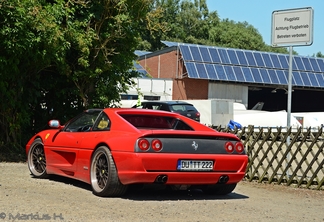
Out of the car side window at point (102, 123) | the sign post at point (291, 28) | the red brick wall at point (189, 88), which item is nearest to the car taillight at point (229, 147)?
the car side window at point (102, 123)

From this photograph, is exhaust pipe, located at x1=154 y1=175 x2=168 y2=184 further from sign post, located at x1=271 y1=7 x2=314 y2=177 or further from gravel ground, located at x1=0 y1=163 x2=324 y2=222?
sign post, located at x1=271 y1=7 x2=314 y2=177

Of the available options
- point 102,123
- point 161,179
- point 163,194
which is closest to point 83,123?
point 102,123

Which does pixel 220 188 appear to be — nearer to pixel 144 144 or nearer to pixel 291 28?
pixel 144 144

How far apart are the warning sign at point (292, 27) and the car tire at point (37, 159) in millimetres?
5044

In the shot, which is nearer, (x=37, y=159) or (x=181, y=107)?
(x=37, y=159)

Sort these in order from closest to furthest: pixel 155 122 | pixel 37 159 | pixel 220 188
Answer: pixel 220 188, pixel 155 122, pixel 37 159

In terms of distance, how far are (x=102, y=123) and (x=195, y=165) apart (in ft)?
5.48

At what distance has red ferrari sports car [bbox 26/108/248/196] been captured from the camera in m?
7.90

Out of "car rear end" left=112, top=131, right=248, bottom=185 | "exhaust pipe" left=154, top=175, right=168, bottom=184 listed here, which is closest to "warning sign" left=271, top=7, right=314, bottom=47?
"car rear end" left=112, top=131, right=248, bottom=185

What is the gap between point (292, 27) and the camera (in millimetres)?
11602

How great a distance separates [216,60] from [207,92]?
129 inches

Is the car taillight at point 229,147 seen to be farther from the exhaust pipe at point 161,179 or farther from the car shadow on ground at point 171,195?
the exhaust pipe at point 161,179

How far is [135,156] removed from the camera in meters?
7.80

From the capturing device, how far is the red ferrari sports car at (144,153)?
7.90m
